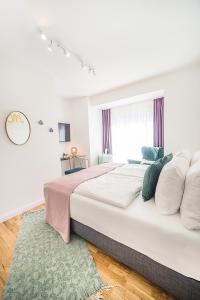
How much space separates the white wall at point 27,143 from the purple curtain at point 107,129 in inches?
89.1

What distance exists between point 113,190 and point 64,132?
139 inches

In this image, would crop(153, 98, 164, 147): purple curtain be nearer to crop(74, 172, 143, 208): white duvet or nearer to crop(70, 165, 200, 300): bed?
crop(74, 172, 143, 208): white duvet

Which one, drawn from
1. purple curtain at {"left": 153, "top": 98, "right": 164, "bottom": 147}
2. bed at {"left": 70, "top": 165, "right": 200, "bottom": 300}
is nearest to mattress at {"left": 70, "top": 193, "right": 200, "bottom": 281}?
bed at {"left": 70, "top": 165, "right": 200, "bottom": 300}

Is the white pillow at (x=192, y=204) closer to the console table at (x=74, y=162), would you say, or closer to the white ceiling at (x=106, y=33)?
the white ceiling at (x=106, y=33)

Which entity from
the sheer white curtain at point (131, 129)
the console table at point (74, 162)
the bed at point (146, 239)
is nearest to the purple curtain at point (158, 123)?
the sheer white curtain at point (131, 129)

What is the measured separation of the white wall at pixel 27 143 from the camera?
7.91 feet

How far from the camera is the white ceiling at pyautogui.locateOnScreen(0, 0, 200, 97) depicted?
150 centimetres

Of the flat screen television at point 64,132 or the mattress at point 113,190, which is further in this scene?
the flat screen television at point 64,132

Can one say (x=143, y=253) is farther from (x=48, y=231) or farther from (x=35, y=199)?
(x=35, y=199)

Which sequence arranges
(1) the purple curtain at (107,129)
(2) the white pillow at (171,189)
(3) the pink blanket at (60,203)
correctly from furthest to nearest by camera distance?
(1) the purple curtain at (107,129) < (3) the pink blanket at (60,203) < (2) the white pillow at (171,189)

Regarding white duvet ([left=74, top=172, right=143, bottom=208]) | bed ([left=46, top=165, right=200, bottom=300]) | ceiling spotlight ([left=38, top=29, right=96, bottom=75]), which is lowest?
bed ([left=46, top=165, right=200, bottom=300])

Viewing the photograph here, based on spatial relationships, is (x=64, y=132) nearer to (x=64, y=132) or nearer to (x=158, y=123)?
(x=64, y=132)

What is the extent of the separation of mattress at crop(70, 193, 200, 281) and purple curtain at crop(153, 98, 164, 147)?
9.36 feet

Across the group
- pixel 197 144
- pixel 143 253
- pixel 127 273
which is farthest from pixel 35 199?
pixel 197 144
